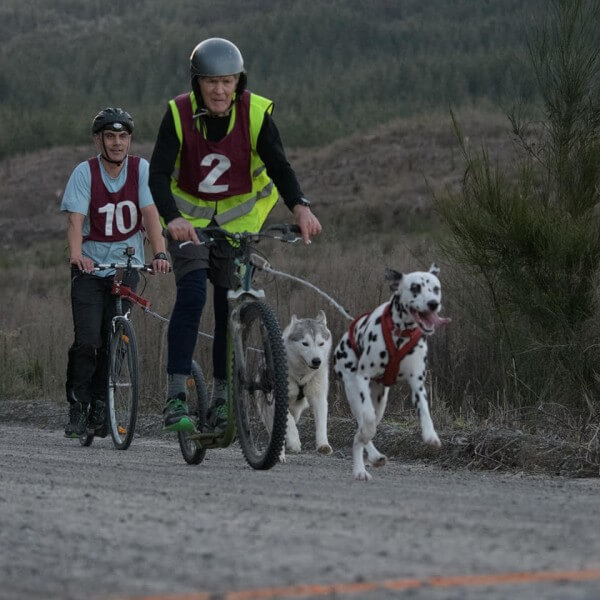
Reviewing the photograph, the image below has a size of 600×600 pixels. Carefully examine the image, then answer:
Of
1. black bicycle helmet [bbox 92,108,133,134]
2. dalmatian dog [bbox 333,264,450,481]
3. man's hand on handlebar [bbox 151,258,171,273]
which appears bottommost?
dalmatian dog [bbox 333,264,450,481]

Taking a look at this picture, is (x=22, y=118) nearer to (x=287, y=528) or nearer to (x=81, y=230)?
(x=81, y=230)

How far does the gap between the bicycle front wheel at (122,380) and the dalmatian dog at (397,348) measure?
2617 millimetres

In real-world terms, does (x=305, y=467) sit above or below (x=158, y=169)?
below

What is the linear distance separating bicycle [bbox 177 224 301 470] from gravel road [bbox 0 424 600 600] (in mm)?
222

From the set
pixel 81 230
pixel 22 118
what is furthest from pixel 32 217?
pixel 81 230

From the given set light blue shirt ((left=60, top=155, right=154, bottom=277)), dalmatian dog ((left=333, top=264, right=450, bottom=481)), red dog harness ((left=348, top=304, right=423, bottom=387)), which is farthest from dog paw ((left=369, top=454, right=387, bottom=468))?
light blue shirt ((left=60, top=155, right=154, bottom=277))

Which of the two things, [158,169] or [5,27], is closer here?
[158,169]

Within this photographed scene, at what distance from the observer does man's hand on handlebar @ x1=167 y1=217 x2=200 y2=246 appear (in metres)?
7.97

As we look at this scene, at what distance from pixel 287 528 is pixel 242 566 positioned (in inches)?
35.0

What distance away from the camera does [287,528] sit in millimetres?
5547

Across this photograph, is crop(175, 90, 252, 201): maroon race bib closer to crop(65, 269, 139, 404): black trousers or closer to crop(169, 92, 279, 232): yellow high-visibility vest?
crop(169, 92, 279, 232): yellow high-visibility vest

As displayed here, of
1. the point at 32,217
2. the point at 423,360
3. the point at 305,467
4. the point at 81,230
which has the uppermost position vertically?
the point at 32,217

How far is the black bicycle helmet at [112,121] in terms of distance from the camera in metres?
11.2

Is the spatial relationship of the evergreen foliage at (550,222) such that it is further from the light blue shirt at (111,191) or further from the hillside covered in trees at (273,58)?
the hillside covered in trees at (273,58)
